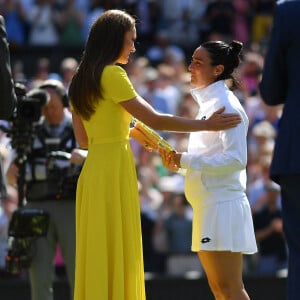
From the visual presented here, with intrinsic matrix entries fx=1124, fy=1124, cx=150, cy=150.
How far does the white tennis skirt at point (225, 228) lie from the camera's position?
6492 millimetres

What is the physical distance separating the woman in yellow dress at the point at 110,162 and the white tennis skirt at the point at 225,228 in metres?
0.42

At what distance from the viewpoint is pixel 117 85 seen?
20.4 ft

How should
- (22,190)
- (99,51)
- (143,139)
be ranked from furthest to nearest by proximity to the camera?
(22,190)
(143,139)
(99,51)

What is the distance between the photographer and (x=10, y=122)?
784 centimetres

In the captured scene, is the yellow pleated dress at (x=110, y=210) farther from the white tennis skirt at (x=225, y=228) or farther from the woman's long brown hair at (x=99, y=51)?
the white tennis skirt at (x=225, y=228)

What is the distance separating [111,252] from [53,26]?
33.8 feet

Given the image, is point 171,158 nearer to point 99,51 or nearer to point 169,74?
point 99,51

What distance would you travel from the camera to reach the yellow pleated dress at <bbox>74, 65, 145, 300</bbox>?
6246mm

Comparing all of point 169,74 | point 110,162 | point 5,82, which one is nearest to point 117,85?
point 110,162

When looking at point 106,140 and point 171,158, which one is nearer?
point 106,140

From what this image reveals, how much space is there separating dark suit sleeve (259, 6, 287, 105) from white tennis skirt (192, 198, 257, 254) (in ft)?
2.40

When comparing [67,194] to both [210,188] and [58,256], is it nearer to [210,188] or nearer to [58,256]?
[210,188]

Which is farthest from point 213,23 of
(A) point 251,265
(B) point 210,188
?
(B) point 210,188

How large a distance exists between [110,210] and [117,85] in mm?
704
